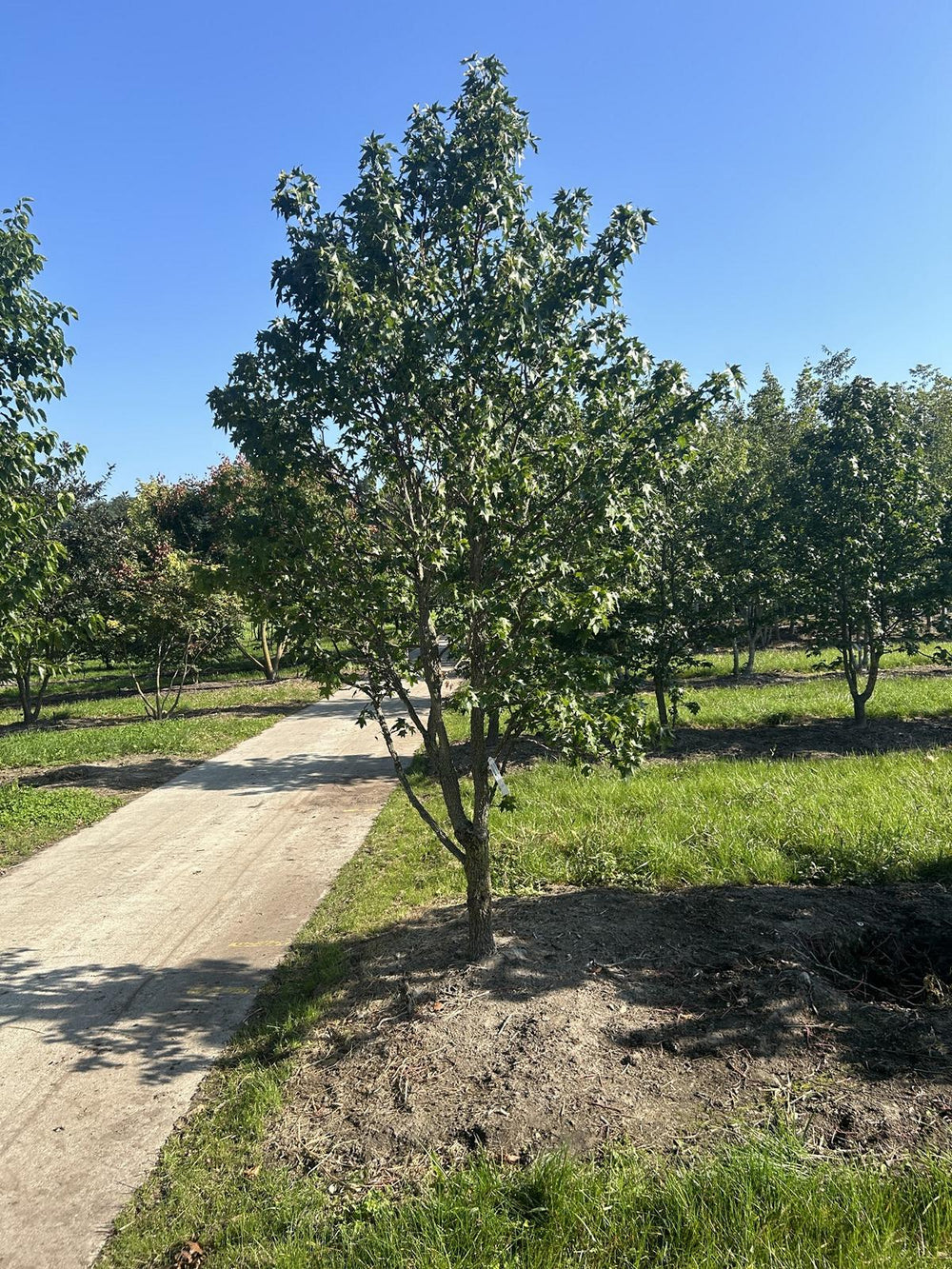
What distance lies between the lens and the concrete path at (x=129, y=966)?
347 cm

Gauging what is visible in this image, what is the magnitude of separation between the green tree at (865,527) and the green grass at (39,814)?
9.92m

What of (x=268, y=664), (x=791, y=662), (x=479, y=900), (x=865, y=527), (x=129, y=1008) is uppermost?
(x=865, y=527)

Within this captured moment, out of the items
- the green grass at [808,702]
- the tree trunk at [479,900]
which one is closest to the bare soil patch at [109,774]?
the green grass at [808,702]

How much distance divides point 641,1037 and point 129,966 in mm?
3552

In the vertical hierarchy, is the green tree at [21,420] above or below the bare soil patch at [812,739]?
above

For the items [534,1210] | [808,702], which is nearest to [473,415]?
[534,1210]

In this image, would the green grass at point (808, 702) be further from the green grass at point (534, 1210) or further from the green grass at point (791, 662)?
the green grass at point (534, 1210)

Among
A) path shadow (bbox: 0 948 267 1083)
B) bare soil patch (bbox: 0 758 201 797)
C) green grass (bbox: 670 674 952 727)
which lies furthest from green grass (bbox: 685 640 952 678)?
path shadow (bbox: 0 948 267 1083)

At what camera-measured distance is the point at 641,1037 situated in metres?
3.81

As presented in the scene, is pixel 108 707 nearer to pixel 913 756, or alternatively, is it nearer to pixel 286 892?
pixel 286 892

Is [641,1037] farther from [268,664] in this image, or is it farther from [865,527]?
[268,664]

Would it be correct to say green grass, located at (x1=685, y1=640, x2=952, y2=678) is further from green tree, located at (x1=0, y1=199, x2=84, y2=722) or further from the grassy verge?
green tree, located at (x1=0, y1=199, x2=84, y2=722)

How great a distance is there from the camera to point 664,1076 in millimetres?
3496

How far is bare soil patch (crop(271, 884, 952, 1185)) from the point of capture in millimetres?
3250
